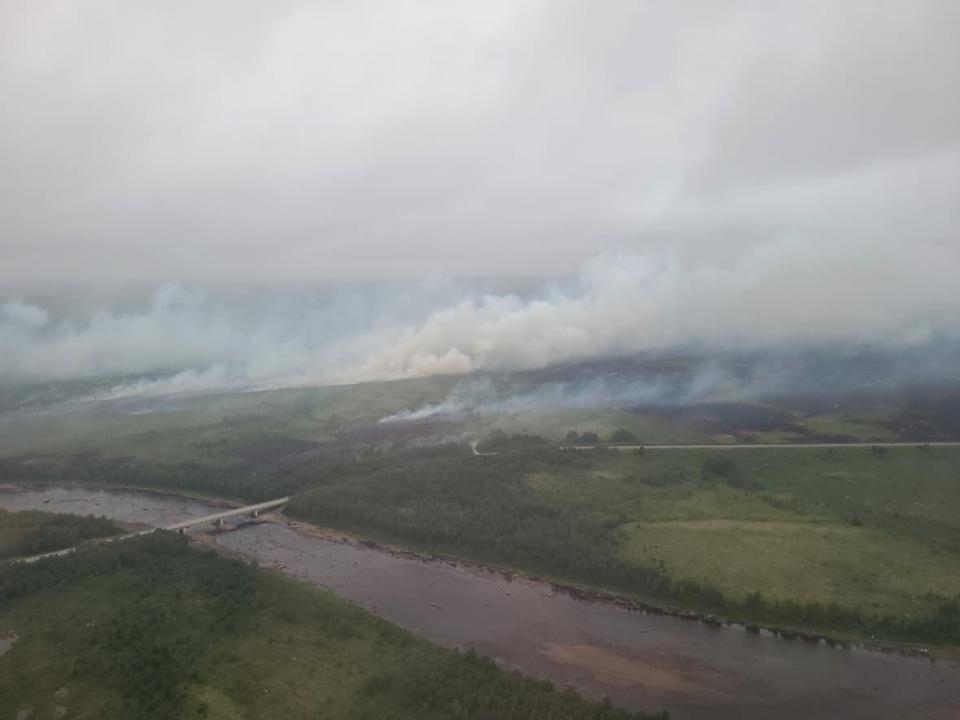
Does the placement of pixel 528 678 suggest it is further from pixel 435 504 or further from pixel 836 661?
pixel 435 504

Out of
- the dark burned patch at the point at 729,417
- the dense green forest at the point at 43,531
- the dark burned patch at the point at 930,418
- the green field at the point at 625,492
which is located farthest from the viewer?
the dark burned patch at the point at 729,417

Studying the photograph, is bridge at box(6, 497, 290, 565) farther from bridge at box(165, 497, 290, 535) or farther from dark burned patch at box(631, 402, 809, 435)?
dark burned patch at box(631, 402, 809, 435)

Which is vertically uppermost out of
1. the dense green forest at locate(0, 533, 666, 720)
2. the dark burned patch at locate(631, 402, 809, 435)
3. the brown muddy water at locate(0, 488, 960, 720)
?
the dark burned patch at locate(631, 402, 809, 435)

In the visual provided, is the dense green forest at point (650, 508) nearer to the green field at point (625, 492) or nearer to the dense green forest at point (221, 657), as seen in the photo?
the green field at point (625, 492)

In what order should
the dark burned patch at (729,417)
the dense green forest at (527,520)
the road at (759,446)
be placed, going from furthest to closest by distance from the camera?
the dark burned patch at (729,417) → the road at (759,446) → the dense green forest at (527,520)

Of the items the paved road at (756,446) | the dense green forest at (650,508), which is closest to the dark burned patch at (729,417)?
the paved road at (756,446)

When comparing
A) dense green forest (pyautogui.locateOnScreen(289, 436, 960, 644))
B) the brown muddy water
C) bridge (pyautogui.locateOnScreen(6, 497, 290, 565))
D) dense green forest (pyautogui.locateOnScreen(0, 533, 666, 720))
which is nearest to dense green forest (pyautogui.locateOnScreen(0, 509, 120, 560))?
bridge (pyautogui.locateOnScreen(6, 497, 290, 565))

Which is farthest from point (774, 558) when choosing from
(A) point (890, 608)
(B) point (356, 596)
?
(B) point (356, 596)

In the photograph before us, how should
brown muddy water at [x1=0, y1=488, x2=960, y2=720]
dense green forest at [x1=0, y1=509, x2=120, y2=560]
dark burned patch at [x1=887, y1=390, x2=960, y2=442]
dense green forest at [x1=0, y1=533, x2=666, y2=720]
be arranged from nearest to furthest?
dense green forest at [x1=0, y1=533, x2=666, y2=720] < brown muddy water at [x1=0, y1=488, x2=960, y2=720] < dense green forest at [x1=0, y1=509, x2=120, y2=560] < dark burned patch at [x1=887, y1=390, x2=960, y2=442]
